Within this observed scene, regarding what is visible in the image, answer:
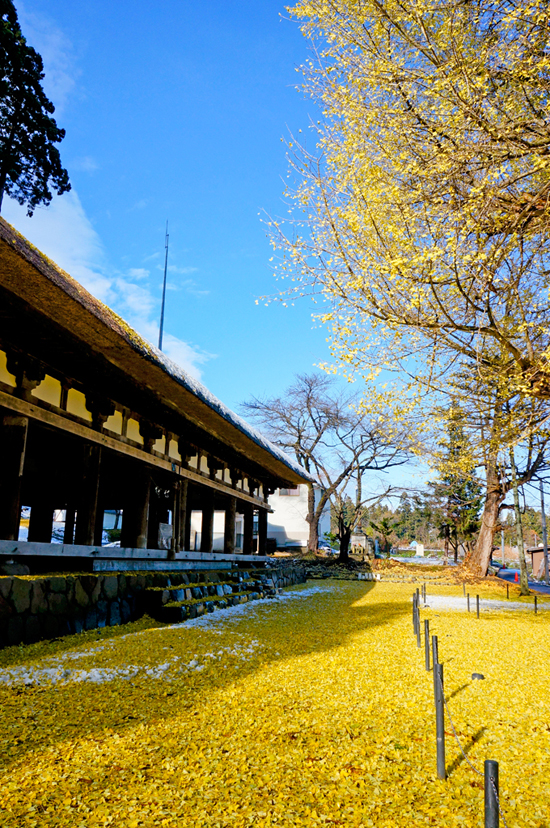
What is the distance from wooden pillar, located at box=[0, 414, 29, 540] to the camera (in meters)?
5.42

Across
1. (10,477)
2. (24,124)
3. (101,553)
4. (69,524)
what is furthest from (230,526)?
(24,124)

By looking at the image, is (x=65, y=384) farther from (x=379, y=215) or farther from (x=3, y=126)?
(x=3, y=126)

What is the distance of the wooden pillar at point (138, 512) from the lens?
8469 mm

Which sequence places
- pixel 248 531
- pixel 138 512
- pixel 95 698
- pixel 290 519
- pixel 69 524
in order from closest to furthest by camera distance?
pixel 95 698, pixel 138 512, pixel 69 524, pixel 248 531, pixel 290 519

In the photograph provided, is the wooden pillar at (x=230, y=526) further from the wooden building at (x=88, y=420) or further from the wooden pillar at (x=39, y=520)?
the wooden pillar at (x=39, y=520)

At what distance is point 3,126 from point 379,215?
1644cm

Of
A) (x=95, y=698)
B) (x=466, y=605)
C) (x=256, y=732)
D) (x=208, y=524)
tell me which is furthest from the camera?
(x=208, y=524)

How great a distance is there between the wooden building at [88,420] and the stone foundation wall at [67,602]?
1.59 feet

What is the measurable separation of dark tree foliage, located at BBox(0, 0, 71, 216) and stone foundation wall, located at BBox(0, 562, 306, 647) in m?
15.8

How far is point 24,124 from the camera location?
1723 cm

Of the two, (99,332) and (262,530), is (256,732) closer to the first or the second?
(99,332)

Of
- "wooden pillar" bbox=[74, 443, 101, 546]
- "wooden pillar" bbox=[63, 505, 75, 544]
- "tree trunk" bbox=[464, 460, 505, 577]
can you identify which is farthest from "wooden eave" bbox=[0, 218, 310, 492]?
"tree trunk" bbox=[464, 460, 505, 577]

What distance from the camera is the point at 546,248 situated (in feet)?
20.5

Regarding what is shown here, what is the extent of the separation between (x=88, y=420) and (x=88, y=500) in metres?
1.08
